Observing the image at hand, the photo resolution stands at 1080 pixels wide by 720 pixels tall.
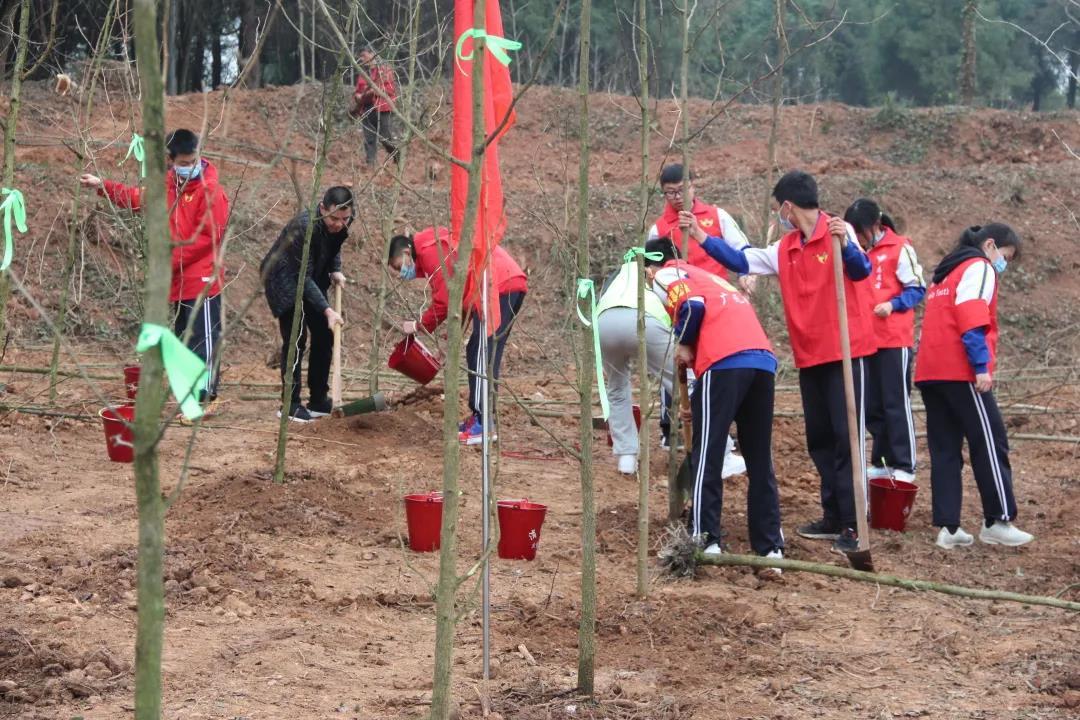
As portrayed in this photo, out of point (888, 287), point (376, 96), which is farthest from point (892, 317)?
point (376, 96)

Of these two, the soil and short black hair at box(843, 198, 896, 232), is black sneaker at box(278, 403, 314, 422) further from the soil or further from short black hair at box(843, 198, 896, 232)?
short black hair at box(843, 198, 896, 232)

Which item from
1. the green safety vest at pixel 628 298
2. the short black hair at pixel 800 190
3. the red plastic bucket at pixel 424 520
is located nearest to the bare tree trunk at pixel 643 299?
the red plastic bucket at pixel 424 520

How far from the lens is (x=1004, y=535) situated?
6.09 meters

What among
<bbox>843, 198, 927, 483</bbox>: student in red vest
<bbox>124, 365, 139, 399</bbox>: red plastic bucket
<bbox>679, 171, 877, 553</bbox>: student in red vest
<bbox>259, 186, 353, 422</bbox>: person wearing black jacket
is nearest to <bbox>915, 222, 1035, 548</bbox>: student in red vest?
<bbox>679, 171, 877, 553</bbox>: student in red vest

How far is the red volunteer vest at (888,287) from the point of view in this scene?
6844 mm

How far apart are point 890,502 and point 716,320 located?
65.1 inches

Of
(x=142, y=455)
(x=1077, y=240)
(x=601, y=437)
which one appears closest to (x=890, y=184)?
(x=1077, y=240)

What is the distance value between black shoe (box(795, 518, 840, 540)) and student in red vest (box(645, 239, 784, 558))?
0.60m

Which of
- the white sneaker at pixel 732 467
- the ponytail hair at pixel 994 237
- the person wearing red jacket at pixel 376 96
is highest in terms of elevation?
the person wearing red jacket at pixel 376 96

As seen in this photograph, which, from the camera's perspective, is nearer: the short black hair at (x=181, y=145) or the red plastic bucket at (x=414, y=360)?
the short black hair at (x=181, y=145)

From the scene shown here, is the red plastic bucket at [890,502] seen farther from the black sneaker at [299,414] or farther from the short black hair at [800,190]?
the black sneaker at [299,414]

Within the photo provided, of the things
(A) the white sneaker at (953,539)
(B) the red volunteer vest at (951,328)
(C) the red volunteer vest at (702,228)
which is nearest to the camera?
(B) the red volunteer vest at (951,328)

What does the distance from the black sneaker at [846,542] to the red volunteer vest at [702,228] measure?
1786mm

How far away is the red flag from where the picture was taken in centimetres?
342
